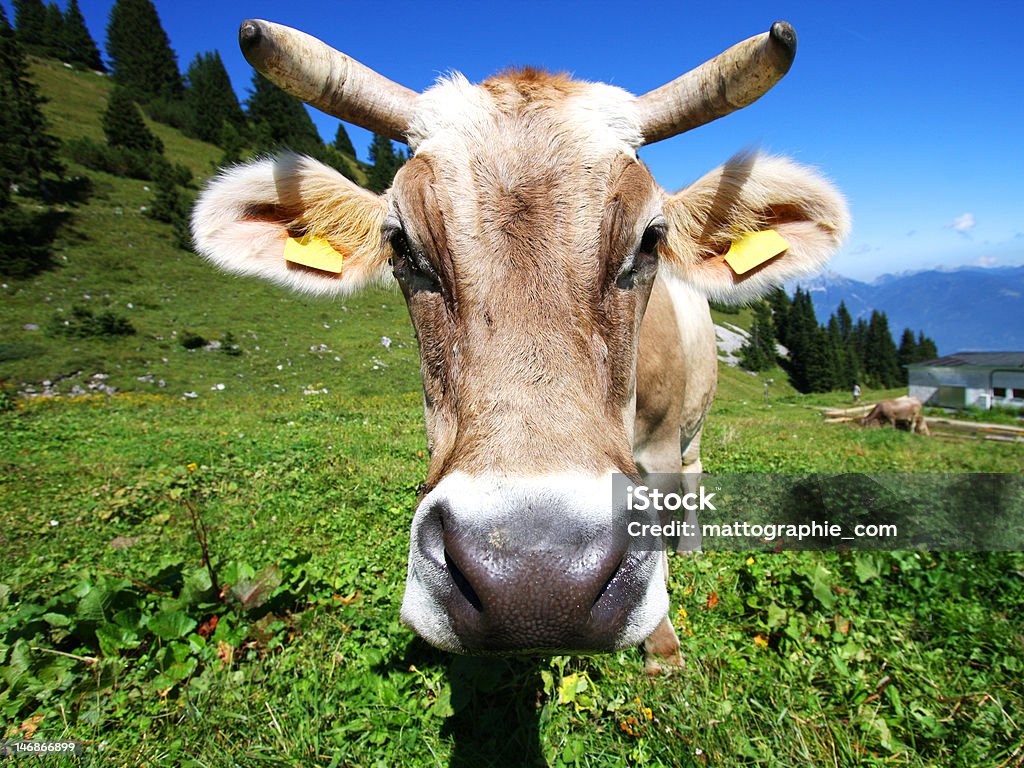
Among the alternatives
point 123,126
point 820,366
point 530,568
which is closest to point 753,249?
point 530,568

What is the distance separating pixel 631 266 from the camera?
7.36 ft

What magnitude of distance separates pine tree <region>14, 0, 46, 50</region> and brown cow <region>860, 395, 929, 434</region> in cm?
9559

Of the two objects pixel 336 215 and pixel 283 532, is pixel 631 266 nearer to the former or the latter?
pixel 336 215

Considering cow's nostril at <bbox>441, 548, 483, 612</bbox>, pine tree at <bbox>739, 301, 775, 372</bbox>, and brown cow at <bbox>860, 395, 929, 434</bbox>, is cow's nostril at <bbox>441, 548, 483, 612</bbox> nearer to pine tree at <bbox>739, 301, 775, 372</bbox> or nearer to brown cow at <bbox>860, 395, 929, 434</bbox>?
brown cow at <bbox>860, 395, 929, 434</bbox>

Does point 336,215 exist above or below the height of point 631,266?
above

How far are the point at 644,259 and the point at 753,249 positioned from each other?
1.05m

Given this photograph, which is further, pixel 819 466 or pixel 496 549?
pixel 819 466

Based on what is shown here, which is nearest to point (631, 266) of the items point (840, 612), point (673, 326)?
point (673, 326)

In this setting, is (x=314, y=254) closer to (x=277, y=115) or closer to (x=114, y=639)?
(x=114, y=639)

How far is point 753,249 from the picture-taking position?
3.01 meters

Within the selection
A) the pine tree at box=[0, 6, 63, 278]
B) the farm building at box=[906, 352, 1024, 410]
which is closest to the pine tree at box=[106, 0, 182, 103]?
the pine tree at box=[0, 6, 63, 278]

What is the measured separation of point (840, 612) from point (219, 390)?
1864 centimetres

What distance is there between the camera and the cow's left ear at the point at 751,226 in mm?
2840

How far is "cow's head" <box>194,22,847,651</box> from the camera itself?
1.45 m
